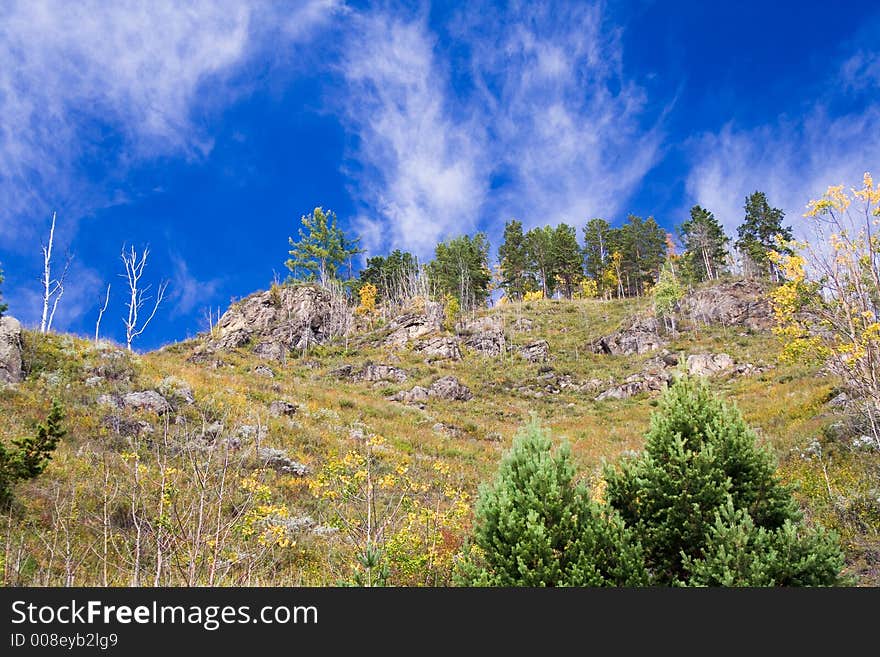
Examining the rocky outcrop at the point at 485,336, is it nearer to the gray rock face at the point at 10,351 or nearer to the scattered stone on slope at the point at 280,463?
the scattered stone on slope at the point at 280,463

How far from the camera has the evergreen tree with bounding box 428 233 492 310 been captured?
77.9m

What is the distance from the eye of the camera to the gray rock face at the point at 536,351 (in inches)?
2060

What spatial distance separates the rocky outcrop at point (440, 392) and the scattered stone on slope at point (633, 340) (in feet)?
69.8

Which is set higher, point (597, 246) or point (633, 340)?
point (597, 246)

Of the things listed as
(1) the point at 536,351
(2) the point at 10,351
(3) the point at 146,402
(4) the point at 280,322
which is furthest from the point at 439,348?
(2) the point at 10,351

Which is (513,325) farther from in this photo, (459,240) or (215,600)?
(215,600)

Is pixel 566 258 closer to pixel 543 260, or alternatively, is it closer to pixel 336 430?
pixel 543 260

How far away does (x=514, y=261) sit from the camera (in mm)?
81125

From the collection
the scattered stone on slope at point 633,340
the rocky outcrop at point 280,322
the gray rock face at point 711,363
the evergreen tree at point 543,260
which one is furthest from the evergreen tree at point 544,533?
the evergreen tree at point 543,260

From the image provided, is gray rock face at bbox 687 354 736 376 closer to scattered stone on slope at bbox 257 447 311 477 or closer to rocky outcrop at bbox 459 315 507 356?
rocky outcrop at bbox 459 315 507 356

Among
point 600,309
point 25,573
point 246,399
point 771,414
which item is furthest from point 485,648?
point 600,309

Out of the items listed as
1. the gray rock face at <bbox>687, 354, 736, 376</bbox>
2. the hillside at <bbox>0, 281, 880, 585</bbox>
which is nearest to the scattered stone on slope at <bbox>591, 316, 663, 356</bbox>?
the hillside at <bbox>0, 281, 880, 585</bbox>

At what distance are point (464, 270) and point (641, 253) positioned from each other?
108 feet

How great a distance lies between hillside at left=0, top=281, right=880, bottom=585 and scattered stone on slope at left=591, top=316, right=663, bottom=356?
24 centimetres
